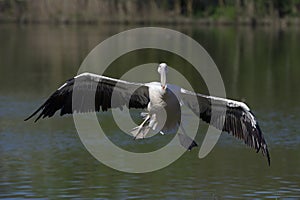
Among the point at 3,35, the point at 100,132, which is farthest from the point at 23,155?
the point at 3,35

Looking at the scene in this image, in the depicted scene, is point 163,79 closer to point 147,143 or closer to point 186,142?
point 186,142

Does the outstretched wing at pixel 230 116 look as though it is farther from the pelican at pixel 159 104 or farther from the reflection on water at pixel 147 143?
the reflection on water at pixel 147 143

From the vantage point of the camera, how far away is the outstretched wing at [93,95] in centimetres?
1049

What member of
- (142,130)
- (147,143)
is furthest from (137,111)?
(142,130)

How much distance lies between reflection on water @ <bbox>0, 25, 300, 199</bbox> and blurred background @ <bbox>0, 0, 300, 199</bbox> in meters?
0.02

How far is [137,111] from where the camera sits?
1730 centimetres

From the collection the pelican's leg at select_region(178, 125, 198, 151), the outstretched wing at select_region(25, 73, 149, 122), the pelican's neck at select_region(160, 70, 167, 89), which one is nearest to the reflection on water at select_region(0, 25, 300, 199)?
the pelican's leg at select_region(178, 125, 198, 151)

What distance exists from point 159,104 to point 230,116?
2.95 ft

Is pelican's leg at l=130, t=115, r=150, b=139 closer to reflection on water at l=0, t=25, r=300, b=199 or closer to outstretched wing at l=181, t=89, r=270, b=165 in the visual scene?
outstretched wing at l=181, t=89, r=270, b=165

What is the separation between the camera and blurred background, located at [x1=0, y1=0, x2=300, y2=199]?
37.9 ft

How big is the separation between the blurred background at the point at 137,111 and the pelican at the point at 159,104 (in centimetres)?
86

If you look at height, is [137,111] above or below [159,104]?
below

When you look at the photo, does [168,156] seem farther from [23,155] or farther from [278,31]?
[278,31]

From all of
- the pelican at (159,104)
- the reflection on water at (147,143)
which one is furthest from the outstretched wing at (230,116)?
the reflection on water at (147,143)
